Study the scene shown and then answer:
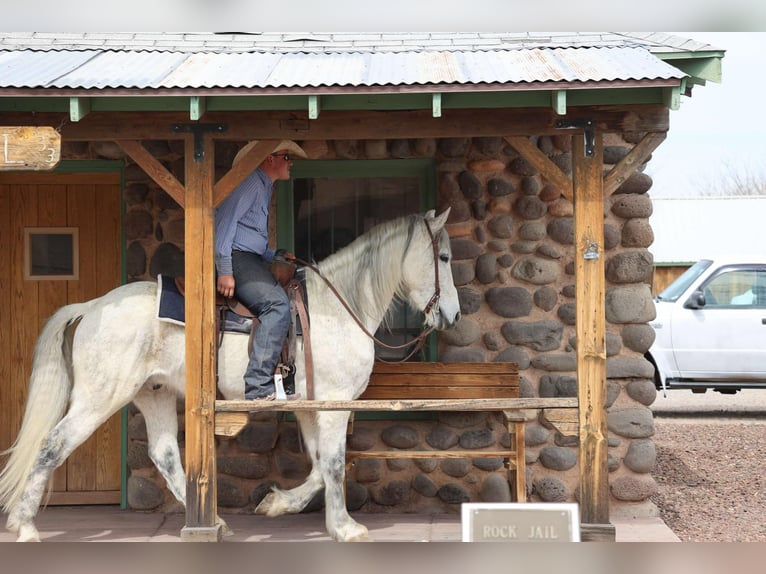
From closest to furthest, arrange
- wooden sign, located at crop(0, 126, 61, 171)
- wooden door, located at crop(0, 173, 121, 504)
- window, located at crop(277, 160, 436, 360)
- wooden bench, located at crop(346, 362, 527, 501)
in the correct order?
wooden sign, located at crop(0, 126, 61, 171), wooden bench, located at crop(346, 362, 527, 501), window, located at crop(277, 160, 436, 360), wooden door, located at crop(0, 173, 121, 504)

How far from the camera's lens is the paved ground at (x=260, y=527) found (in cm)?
706

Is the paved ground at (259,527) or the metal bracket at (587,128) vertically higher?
the metal bracket at (587,128)

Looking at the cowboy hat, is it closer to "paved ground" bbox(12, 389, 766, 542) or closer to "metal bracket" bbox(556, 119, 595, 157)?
"metal bracket" bbox(556, 119, 595, 157)

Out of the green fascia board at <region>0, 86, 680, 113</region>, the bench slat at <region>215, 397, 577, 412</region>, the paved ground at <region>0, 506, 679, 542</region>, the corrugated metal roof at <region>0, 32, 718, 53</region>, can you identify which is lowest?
the paved ground at <region>0, 506, 679, 542</region>

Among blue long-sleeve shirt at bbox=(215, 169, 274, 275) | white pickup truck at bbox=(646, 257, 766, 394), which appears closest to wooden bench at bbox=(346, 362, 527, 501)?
blue long-sleeve shirt at bbox=(215, 169, 274, 275)

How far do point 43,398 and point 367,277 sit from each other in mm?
2282

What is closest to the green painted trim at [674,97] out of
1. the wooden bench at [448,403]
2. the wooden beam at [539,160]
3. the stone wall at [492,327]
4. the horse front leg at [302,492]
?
the wooden beam at [539,160]

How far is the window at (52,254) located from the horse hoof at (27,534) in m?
2.28

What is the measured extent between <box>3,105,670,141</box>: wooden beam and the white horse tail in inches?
49.9

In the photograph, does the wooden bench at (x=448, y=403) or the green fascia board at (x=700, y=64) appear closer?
the green fascia board at (x=700, y=64)

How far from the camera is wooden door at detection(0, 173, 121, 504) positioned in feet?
26.8

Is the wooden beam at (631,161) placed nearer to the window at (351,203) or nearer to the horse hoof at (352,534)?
the window at (351,203)

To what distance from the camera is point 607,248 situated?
7910 millimetres
